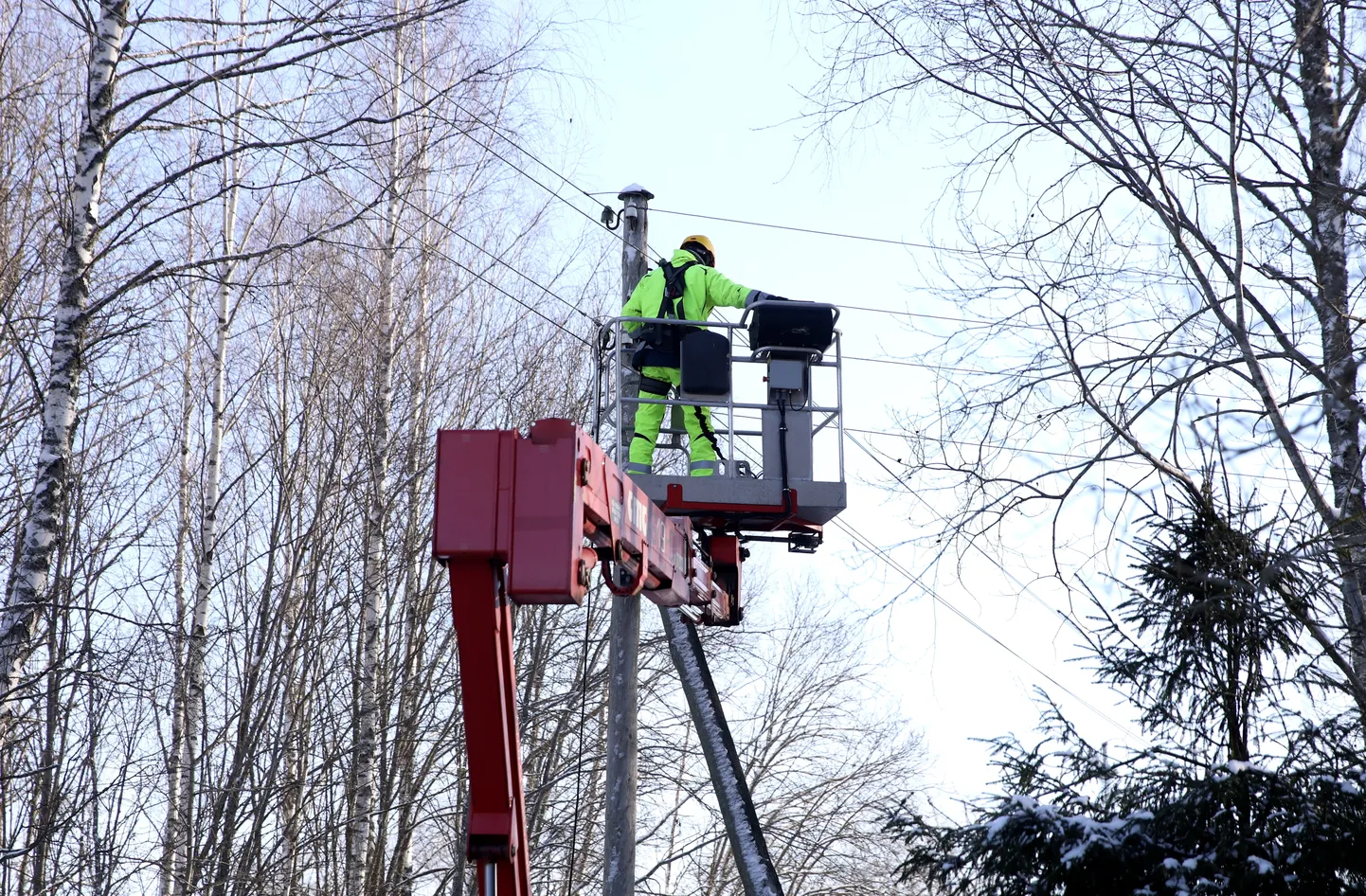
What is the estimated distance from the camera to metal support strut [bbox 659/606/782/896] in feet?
28.9

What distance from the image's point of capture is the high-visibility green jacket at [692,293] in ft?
29.5

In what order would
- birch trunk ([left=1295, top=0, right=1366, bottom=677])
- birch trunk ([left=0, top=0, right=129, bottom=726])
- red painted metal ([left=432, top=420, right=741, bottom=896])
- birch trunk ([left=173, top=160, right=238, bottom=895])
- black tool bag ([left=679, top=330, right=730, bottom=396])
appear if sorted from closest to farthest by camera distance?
red painted metal ([left=432, top=420, right=741, bottom=896]) < birch trunk ([left=1295, top=0, right=1366, bottom=677]) < birch trunk ([left=0, top=0, right=129, bottom=726]) < black tool bag ([left=679, top=330, right=730, bottom=396]) < birch trunk ([left=173, top=160, right=238, bottom=895])

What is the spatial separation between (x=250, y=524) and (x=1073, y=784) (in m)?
9.96

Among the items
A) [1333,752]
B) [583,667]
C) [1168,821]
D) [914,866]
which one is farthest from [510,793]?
[583,667]

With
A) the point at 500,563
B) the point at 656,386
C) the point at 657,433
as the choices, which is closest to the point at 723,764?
the point at 657,433

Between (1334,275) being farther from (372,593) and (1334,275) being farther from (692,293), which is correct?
(372,593)

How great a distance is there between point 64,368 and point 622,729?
3998 millimetres

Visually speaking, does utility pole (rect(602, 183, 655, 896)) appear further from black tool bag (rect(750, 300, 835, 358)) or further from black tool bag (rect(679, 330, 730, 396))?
black tool bag (rect(750, 300, 835, 358))

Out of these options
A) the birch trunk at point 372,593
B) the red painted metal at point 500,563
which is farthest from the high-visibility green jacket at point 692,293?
the red painted metal at point 500,563

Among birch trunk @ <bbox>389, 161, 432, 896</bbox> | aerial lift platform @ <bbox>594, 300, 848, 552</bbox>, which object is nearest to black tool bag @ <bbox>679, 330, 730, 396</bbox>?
aerial lift platform @ <bbox>594, 300, 848, 552</bbox>

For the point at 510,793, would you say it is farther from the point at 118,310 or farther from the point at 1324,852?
the point at 118,310

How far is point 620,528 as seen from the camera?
17.5ft

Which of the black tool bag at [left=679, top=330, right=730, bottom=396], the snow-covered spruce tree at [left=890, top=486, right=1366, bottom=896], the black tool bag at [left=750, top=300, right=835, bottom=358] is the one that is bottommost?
the snow-covered spruce tree at [left=890, top=486, right=1366, bottom=896]

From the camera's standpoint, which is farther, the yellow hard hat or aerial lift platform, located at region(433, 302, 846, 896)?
the yellow hard hat
